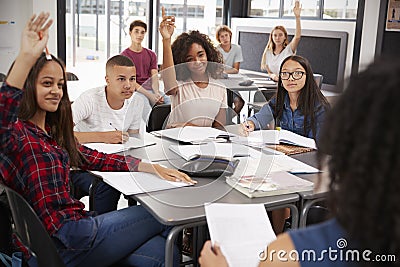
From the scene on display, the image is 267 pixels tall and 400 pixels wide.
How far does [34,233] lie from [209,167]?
77 centimetres

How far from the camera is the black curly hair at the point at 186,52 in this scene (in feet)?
8.17

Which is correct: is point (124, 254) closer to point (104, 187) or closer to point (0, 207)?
point (0, 207)

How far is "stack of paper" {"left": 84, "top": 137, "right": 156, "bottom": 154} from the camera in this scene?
7.39ft

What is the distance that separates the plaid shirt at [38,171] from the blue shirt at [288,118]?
1304 mm

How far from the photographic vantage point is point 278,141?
2.46 metres

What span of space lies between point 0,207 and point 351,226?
128 centimetres

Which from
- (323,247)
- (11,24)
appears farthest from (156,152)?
(11,24)

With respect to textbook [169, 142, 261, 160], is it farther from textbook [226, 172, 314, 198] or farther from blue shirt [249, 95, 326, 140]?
blue shirt [249, 95, 326, 140]

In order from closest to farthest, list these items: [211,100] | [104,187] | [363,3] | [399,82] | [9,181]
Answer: [399,82], [9,181], [104,187], [211,100], [363,3]

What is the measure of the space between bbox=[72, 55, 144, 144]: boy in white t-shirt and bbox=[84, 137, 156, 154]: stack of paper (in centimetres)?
5

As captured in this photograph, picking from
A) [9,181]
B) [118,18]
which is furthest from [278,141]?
[118,18]

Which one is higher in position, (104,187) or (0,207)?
(0,207)

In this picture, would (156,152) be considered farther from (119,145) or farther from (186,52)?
(186,52)

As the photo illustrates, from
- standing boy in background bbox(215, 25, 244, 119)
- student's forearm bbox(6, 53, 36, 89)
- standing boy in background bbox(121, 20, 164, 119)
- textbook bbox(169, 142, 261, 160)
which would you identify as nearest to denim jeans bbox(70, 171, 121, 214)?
textbook bbox(169, 142, 261, 160)
